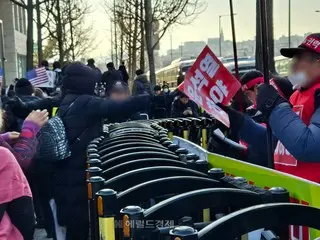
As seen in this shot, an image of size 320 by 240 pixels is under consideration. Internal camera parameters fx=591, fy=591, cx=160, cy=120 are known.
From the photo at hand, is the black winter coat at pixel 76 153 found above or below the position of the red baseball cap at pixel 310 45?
below

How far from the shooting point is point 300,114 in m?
3.28

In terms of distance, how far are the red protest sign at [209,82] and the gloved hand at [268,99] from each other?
2.33 ft

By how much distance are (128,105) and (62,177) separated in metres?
0.82

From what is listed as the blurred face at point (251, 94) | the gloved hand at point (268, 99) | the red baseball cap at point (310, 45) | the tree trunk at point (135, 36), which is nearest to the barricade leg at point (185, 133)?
the blurred face at point (251, 94)

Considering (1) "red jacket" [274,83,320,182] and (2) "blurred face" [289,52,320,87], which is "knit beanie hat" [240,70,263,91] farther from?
(2) "blurred face" [289,52,320,87]

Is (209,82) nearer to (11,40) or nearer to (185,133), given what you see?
(185,133)

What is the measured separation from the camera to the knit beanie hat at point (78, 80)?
16.2 feet

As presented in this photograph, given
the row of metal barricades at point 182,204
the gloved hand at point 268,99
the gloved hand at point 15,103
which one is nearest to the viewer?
the row of metal barricades at point 182,204

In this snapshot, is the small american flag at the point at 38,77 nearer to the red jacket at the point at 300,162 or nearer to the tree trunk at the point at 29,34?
the red jacket at the point at 300,162

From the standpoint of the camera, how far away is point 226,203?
92.7 inches

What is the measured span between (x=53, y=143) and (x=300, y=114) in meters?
2.23

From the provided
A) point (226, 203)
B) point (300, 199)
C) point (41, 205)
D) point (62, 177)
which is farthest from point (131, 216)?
point (41, 205)

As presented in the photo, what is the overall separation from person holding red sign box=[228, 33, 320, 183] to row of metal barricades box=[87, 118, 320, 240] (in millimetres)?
415

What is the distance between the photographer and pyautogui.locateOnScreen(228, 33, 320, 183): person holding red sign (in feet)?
9.84
